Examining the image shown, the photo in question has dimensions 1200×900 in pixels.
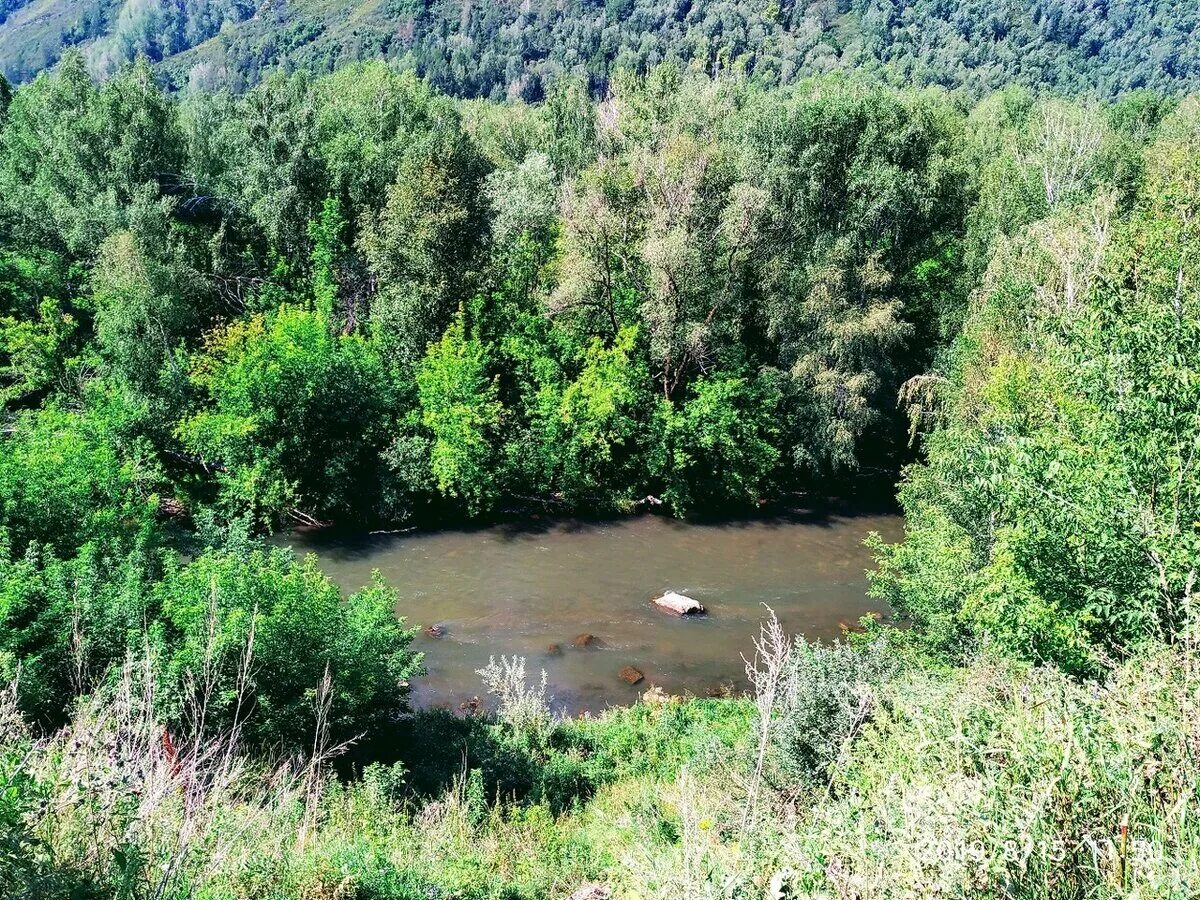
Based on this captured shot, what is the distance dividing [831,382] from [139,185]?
27.8m

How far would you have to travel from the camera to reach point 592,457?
31.5 meters

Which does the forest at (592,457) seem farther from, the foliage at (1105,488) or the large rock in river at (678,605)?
the large rock in river at (678,605)

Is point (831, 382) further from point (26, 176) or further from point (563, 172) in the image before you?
point (26, 176)

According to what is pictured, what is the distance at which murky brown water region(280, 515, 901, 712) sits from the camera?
2234 centimetres

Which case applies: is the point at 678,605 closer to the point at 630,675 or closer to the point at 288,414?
the point at 630,675

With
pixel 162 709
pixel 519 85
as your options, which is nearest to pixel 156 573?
pixel 162 709

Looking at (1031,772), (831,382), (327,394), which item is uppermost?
(1031,772)

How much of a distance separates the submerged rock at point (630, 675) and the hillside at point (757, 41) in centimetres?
12440

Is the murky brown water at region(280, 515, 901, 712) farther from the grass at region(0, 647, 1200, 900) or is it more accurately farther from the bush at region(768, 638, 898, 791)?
the grass at region(0, 647, 1200, 900)

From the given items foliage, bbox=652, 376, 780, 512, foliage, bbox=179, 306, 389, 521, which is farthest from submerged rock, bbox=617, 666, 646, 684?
foliage, bbox=179, 306, 389, 521

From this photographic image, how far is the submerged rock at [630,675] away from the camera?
21.9 meters

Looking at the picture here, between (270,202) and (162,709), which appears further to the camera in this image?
(270,202)

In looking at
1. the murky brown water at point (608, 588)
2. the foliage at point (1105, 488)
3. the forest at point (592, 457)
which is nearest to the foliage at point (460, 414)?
the forest at point (592, 457)

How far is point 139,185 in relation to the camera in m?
32.0
